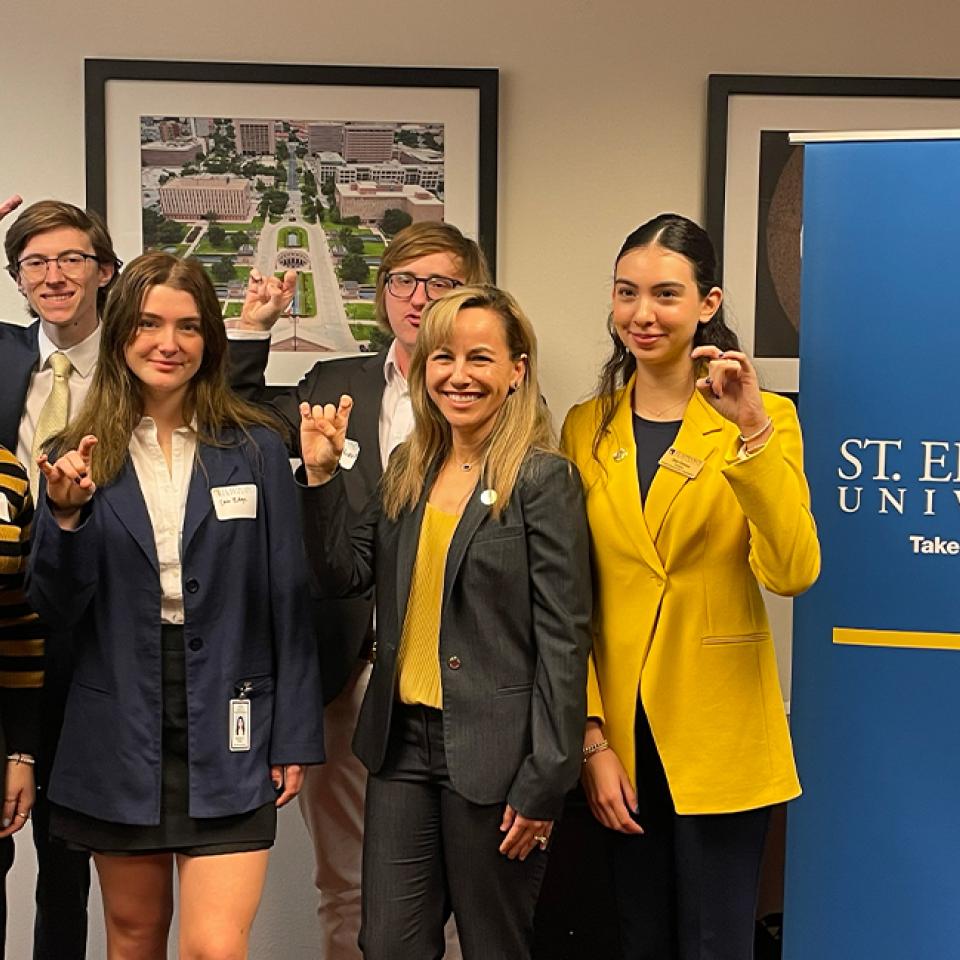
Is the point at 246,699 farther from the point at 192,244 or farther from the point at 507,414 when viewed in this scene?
the point at 192,244

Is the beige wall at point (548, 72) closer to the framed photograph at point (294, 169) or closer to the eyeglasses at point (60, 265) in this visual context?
the framed photograph at point (294, 169)

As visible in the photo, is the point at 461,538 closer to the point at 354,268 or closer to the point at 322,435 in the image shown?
the point at 322,435

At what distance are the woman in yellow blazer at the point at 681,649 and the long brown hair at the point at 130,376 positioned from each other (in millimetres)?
746

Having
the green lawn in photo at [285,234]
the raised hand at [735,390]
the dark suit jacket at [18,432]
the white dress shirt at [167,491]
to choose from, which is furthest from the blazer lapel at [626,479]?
the green lawn in photo at [285,234]

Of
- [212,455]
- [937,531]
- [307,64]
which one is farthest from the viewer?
[307,64]

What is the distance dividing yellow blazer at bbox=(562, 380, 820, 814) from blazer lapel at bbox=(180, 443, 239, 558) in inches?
26.6

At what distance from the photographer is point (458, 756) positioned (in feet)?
6.83

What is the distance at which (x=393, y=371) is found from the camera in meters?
2.77

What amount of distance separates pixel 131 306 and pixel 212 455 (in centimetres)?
31

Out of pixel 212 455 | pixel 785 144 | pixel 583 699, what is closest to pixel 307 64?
pixel 785 144

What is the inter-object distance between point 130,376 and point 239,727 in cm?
67

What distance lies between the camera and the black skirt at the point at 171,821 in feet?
7.02

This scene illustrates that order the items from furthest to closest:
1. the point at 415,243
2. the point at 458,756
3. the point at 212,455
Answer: the point at 415,243 → the point at 212,455 → the point at 458,756

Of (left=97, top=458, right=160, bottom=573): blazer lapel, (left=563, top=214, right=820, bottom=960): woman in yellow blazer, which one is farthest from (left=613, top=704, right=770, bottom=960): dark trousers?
(left=97, top=458, right=160, bottom=573): blazer lapel
